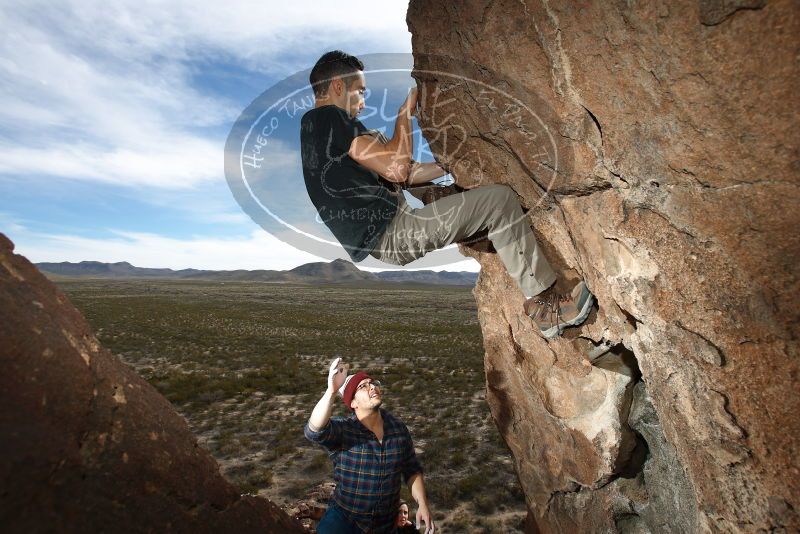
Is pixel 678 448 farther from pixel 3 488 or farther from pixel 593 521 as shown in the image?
pixel 3 488

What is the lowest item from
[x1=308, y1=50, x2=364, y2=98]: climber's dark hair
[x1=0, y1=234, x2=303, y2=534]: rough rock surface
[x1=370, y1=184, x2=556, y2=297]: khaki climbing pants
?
[x1=0, y1=234, x2=303, y2=534]: rough rock surface

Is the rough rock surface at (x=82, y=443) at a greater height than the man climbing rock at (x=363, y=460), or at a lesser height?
greater

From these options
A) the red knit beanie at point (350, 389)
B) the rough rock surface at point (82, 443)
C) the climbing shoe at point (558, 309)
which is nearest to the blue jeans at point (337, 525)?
the red knit beanie at point (350, 389)

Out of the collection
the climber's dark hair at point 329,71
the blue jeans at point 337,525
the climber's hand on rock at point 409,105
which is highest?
the climber's dark hair at point 329,71

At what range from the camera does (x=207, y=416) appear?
1536 cm

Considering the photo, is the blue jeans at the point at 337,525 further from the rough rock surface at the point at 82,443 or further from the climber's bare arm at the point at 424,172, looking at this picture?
the climber's bare arm at the point at 424,172

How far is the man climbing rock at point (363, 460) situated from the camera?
4047 mm

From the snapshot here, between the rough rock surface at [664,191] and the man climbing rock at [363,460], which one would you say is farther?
the man climbing rock at [363,460]

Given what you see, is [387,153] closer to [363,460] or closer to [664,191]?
[664,191]

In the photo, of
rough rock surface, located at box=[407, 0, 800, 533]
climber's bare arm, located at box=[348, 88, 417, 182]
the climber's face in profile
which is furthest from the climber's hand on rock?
rough rock surface, located at box=[407, 0, 800, 533]

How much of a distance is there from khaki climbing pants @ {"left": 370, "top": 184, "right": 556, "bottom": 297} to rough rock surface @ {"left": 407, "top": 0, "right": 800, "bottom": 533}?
41 centimetres

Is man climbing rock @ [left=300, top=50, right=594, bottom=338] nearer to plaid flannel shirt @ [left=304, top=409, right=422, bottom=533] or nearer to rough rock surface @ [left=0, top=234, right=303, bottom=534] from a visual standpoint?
plaid flannel shirt @ [left=304, top=409, right=422, bottom=533]

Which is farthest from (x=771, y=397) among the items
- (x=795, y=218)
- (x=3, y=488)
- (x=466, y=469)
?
(x=466, y=469)

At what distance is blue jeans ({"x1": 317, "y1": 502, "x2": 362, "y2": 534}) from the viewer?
159 inches
